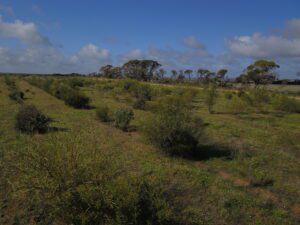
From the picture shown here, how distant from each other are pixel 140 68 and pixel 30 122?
79.7 meters

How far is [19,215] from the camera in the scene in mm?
6801

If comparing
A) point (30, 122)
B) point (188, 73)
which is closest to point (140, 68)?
point (188, 73)

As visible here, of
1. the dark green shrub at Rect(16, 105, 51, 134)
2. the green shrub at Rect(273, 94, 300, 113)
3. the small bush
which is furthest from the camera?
the green shrub at Rect(273, 94, 300, 113)

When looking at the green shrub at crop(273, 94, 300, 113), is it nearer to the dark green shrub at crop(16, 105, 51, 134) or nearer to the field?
the field

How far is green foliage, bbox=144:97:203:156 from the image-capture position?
1202cm

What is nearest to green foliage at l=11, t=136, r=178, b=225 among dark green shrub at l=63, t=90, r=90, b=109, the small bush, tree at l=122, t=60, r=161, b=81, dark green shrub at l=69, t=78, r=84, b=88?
the small bush

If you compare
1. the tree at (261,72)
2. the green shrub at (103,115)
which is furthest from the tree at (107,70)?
the green shrub at (103,115)

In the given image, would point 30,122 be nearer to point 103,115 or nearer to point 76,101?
point 103,115

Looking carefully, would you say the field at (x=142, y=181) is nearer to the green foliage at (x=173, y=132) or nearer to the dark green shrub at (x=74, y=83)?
the green foliage at (x=173, y=132)

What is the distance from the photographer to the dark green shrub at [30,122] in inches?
567

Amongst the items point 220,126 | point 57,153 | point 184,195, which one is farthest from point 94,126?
point 57,153

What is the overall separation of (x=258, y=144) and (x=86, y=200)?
11489 mm

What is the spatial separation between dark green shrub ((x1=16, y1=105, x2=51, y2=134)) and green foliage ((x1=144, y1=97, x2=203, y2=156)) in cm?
567

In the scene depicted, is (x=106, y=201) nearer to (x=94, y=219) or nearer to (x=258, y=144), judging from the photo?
(x=94, y=219)
